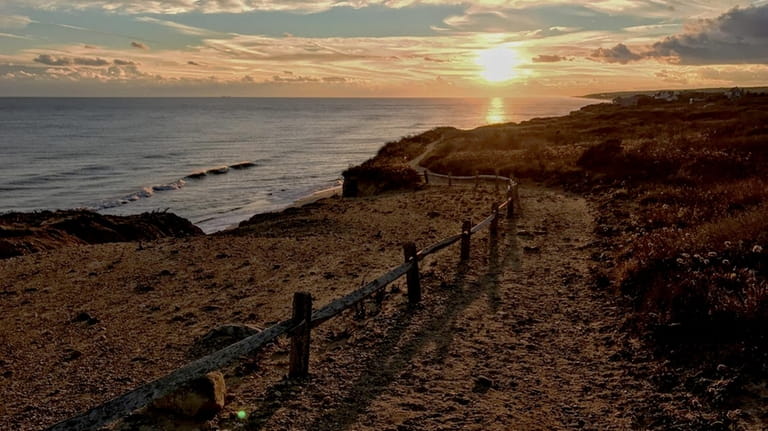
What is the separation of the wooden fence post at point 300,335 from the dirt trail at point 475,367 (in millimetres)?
239

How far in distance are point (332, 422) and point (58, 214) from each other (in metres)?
26.2

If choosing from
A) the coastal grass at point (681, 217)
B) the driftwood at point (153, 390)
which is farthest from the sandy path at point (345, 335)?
the coastal grass at point (681, 217)

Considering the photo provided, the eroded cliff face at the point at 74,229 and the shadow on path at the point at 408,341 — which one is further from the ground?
the shadow on path at the point at 408,341

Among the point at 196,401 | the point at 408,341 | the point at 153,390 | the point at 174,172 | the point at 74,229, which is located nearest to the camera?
the point at 153,390

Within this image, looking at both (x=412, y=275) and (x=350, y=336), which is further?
(x=412, y=275)

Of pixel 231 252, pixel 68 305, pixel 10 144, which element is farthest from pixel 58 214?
pixel 10 144

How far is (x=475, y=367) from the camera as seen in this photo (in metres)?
8.27

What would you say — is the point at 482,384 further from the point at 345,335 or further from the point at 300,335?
the point at 345,335

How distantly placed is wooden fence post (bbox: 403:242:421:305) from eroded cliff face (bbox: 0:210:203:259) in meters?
16.4

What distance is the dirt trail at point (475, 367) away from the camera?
6.81 m

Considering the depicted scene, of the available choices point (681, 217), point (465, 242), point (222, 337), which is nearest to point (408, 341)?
point (222, 337)

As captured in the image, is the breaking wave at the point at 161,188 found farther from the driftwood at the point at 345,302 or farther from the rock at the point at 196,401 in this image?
the rock at the point at 196,401

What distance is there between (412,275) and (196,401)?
17.8 feet

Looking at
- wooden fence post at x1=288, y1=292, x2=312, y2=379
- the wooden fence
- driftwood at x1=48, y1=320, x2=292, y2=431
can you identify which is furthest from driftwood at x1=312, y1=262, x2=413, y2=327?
driftwood at x1=48, y1=320, x2=292, y2=431
